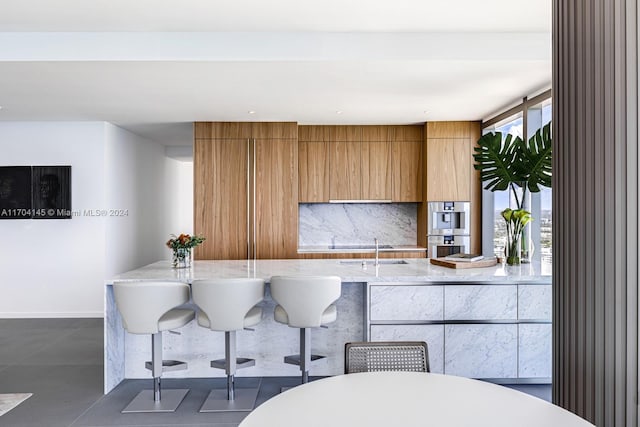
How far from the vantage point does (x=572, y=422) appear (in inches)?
49.1

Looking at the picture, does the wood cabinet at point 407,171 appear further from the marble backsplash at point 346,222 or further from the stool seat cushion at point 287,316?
the stool seat cushion at point 287,316

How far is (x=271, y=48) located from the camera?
11.2 feet

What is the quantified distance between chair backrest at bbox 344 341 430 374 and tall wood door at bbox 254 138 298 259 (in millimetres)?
3849

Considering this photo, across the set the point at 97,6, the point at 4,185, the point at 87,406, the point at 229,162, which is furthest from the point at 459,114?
the point at 4,185

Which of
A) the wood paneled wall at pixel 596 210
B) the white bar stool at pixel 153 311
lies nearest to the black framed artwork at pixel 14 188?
the white bar stool at pixel 153 311

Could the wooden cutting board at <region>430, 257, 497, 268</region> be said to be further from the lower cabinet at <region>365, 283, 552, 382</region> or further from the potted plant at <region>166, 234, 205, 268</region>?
the potted plant at <region>166, 234, 205, 268</region>

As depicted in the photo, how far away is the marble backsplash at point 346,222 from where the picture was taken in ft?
21.4

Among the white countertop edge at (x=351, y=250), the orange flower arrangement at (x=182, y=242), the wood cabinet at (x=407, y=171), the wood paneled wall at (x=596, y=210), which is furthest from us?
the wood cabinet at (x=407, y=171)

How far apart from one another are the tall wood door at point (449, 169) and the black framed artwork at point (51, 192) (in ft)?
15.7

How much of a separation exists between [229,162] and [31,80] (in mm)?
2374

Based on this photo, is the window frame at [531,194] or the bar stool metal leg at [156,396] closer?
the bar stool metal leg at [156,396]

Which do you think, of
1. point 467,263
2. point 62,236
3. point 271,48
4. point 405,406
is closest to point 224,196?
point 62,236

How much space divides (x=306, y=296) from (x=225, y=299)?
54 centimetres

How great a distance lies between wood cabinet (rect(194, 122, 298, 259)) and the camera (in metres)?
5.72
